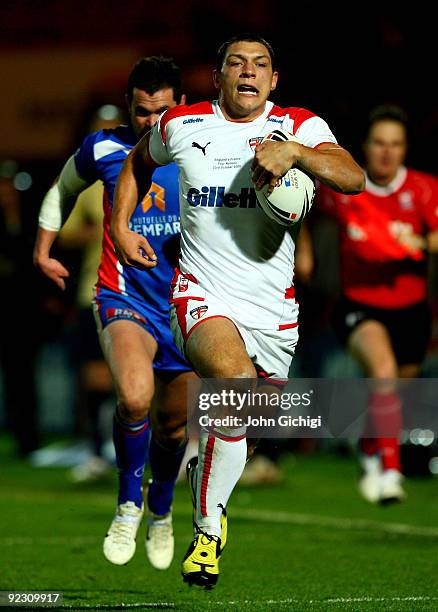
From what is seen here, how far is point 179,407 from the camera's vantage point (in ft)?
26.0

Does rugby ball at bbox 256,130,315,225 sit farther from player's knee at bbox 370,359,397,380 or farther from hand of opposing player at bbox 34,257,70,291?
player's knee at bbox 370,359,397,380

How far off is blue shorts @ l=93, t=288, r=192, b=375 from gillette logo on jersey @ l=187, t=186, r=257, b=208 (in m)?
1.36

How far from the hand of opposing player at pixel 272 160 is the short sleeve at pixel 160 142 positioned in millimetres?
727

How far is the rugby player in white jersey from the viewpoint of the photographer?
6.41 metres

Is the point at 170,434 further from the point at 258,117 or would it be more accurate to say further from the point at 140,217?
the point at 258,117

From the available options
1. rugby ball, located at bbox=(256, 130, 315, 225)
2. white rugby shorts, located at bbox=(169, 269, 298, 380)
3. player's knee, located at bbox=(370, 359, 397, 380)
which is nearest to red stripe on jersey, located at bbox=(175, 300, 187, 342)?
white rugby shorts, located at bbox=(169, 269, 298, 380)

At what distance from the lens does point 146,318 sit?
7855 millimetres

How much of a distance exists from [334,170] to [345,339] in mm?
4219

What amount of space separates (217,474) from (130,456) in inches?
53.3

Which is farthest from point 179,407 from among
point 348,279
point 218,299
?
point 348,279

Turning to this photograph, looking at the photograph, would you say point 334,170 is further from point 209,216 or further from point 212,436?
point 212,436
